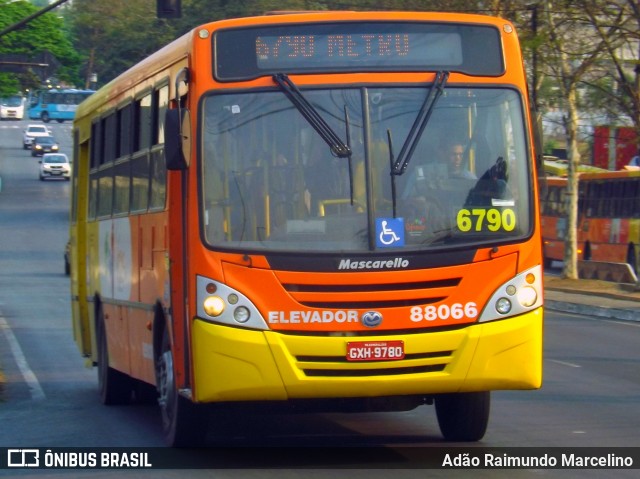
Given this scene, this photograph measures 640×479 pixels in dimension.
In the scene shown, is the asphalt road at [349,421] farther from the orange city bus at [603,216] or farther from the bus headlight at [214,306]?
the orange city bus at [603,216]

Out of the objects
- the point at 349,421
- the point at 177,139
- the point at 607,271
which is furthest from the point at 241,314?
the point at 607,271

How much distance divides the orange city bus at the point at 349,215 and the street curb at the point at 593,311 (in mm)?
15240

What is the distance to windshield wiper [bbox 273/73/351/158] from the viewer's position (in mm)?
8117

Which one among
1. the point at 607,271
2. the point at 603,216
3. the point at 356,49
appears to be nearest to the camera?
the point at 356,49

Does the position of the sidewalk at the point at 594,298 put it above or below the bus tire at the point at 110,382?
below

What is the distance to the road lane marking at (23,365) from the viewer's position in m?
13.2

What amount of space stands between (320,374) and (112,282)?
4.08 m

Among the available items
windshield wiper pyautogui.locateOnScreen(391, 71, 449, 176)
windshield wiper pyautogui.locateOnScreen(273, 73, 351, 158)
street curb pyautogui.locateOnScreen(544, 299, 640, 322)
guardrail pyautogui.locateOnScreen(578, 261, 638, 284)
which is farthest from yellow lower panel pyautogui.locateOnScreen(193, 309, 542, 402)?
guardrail pyautogui.locateOnScreen(578, 261, 638, 284)

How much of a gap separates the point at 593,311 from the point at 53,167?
52663 mm

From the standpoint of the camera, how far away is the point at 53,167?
7288 centimetres

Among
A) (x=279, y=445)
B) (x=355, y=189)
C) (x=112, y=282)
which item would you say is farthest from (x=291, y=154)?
(x=112, y=282)

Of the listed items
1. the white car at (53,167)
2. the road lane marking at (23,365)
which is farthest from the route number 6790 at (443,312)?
the white car at (53,167)

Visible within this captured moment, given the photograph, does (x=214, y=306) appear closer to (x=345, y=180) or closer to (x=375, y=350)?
(x=375, y=350)

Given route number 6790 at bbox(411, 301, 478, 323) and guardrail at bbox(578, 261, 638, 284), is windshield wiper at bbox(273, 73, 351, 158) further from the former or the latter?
guardrail at bbox(578, 261, 638, 284)
